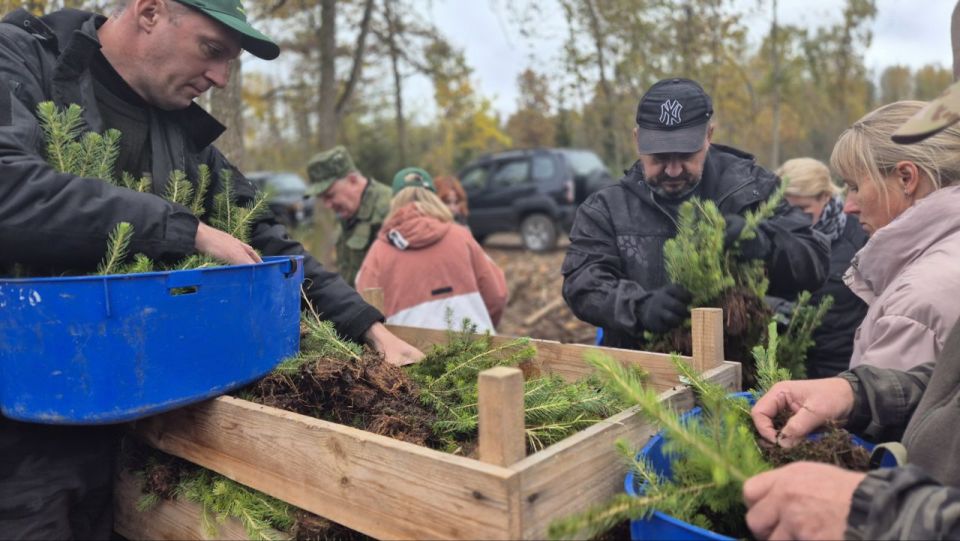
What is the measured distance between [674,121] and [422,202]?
2.23m

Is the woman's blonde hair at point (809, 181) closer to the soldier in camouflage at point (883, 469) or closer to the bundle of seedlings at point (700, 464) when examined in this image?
the soldier in camouflage at point (883, 469)

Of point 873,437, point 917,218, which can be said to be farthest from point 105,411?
point 917,218

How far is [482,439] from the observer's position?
1.27 m

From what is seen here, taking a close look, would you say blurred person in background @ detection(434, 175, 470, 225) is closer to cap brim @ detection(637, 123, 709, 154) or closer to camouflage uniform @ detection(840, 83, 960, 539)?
cap brim @ detection(637, 123, 709, 154)

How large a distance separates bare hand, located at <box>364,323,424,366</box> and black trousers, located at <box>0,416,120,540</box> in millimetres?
819

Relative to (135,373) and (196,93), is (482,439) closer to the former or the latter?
(135,373)

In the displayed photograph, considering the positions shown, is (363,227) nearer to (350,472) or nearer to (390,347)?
(390,347)

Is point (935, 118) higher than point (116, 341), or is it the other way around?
point (935, 118)

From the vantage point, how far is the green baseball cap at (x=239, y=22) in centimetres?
206

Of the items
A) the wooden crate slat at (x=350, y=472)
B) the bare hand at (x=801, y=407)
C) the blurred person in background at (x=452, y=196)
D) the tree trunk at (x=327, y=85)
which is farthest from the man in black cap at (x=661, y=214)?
the tree trunk at (x=327, y=85)

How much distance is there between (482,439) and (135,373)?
833 millimetres

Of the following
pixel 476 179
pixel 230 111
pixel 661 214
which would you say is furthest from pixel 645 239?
pixel 476 179

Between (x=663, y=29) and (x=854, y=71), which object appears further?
(x=854, y=71)

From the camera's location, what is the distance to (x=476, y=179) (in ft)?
47.6
